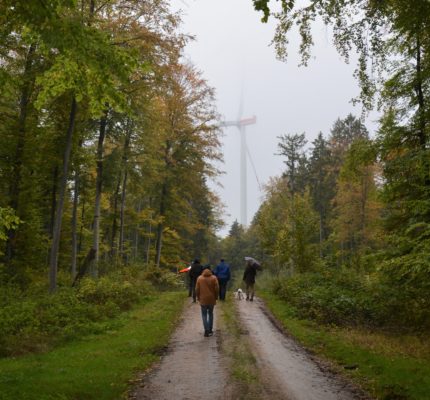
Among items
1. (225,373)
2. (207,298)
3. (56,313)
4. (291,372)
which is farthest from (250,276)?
(225,373)

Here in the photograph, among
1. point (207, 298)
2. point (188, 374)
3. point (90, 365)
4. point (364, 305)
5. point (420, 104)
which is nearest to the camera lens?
point (188, 374)

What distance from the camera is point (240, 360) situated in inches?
376

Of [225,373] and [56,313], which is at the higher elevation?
[56,313]

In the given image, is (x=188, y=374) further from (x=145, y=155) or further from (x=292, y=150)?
(x=292, y=150)


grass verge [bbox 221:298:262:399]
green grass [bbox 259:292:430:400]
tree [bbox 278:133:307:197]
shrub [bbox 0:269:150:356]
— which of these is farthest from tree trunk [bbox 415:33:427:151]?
tree [bbox 278:133:307:197]

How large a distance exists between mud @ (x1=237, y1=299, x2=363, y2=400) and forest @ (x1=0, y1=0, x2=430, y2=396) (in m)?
2.65

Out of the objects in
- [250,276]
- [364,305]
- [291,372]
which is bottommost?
[291,372]

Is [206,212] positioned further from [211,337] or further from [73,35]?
[73,35]

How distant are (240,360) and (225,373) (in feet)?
3.52

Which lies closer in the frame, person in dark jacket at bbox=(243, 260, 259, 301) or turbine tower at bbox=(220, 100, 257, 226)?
person in dark jacket at bbox=(243, 260, 259, 301)

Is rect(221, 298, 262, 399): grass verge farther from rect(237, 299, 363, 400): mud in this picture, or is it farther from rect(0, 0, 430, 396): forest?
rect(0, 0, 430, 396): forest

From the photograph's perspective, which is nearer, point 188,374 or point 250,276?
point 188,374

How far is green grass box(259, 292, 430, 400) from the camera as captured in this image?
7.53 meters

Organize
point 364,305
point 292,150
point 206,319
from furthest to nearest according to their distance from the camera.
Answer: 1. point 292,150
2. point 364,305
3. point 206,319
